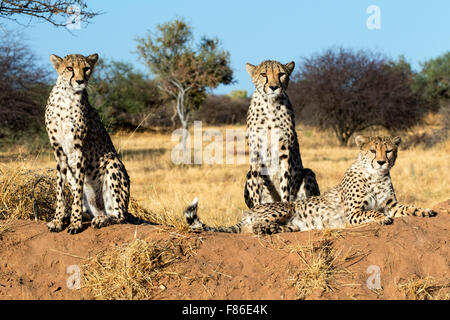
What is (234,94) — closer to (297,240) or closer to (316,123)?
(316,123)

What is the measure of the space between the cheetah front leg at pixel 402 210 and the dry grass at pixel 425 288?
0.78 meters

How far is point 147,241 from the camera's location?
12.5ft

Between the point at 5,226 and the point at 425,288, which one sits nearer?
the point at 425,288

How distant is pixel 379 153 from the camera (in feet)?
14.1

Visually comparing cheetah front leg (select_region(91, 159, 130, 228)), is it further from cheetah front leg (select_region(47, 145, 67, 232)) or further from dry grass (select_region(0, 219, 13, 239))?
dry grass (select_region(0, 219, 13, 239))

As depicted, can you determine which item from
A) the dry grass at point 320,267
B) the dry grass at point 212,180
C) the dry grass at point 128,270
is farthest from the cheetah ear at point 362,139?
the dry grass at point 128,270

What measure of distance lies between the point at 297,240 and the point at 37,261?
1863mm

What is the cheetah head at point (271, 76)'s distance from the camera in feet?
15.2

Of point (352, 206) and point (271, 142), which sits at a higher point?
point (271, 142)

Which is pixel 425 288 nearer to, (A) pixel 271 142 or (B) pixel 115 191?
(A) pixel 271 142

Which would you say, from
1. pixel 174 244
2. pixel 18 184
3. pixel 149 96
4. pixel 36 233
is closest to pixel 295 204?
pixel 174 244

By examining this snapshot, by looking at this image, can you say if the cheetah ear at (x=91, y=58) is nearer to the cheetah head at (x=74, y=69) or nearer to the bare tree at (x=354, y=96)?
the cheetah head at (x=74, y=69)

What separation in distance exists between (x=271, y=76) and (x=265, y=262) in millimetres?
1717

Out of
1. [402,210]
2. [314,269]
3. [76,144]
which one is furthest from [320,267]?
[76,144]
